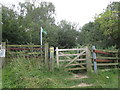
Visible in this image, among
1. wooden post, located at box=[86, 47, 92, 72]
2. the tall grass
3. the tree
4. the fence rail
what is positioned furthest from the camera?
the tree

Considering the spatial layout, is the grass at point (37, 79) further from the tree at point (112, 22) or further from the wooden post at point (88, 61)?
the tree at point (112, 22)

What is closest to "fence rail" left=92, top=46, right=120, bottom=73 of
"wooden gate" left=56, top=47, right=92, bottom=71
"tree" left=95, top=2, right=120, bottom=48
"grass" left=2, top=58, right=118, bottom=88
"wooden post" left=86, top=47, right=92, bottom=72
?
"wooden post" left=86, top=47, right=92, bottom=72

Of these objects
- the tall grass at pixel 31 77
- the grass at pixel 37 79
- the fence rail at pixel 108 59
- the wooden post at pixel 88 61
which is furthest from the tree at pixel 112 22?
the tall grass at pixel 31 77

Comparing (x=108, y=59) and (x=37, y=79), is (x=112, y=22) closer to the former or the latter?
(x=108, y=59)

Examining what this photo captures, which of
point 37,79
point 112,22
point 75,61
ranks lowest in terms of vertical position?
point 37,79

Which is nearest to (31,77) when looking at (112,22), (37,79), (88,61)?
(37,79)

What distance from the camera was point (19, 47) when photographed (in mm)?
5898

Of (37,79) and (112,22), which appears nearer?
(37,79)

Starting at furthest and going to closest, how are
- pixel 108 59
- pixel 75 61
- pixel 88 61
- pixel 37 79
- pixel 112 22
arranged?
pixel 112 22 → pixel 108 59 → pixel 75 61 → pixel 88 61 → pixel 37 79

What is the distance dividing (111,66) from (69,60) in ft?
8.00

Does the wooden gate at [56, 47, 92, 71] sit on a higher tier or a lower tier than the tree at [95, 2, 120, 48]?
lower

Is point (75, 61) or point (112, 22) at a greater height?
point (112, 22)

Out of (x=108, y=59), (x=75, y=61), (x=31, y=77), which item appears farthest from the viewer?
(x=108, y=59)

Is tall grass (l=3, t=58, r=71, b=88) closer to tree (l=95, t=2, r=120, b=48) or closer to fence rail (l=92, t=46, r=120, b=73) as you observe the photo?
fence rail (l=92, t=46, r=120, b=73)
